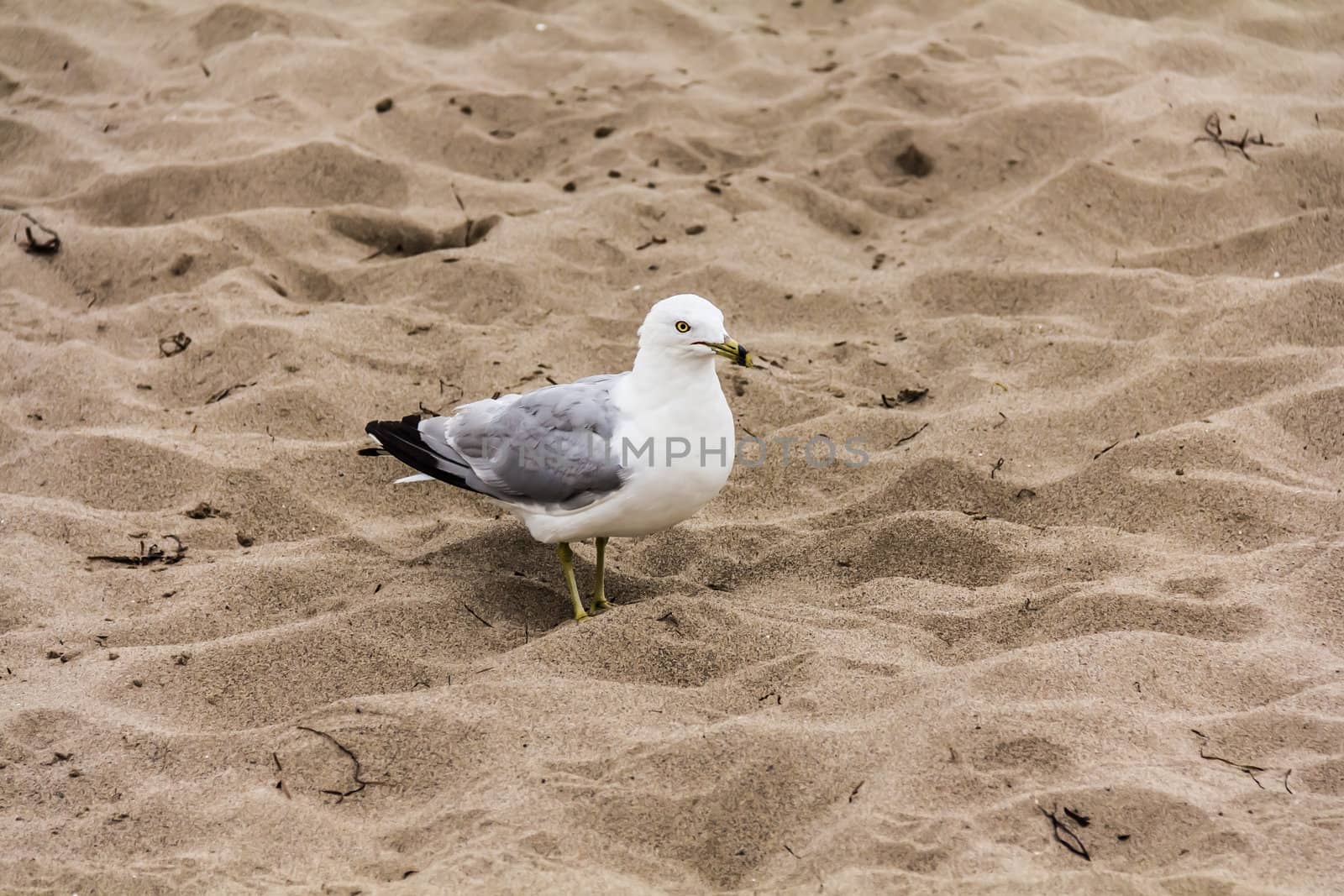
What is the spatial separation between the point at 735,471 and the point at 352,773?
182cm

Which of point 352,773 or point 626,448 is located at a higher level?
point 626,448

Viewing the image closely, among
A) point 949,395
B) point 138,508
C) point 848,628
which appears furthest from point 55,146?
point 848,628

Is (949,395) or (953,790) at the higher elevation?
(953,790)

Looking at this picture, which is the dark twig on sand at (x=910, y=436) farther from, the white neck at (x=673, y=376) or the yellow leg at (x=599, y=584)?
the yellow leg at (x=599, y=584)

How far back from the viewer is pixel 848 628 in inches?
132

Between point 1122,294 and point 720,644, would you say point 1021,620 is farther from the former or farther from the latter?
point 1122,294

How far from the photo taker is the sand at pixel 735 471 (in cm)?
264

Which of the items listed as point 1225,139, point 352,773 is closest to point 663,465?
point 352,773

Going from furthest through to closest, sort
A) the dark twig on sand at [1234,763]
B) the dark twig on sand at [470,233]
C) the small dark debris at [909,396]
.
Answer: the dark twig on sand at [470,233] < the small dark debris at [909,396] < the dark twig on sand at [1234,763]

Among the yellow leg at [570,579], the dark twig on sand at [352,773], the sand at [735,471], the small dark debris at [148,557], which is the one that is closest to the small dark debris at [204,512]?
the sand at [735,471]

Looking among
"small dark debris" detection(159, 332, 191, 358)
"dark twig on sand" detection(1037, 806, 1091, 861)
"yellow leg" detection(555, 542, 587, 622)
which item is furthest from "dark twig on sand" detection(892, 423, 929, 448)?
"small dark debris" detection(159, 332, 191, 358)

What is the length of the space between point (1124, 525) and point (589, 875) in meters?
2.03

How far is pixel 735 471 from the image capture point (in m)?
4.28

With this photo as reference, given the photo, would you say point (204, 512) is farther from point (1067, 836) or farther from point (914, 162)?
point (914, 162)
